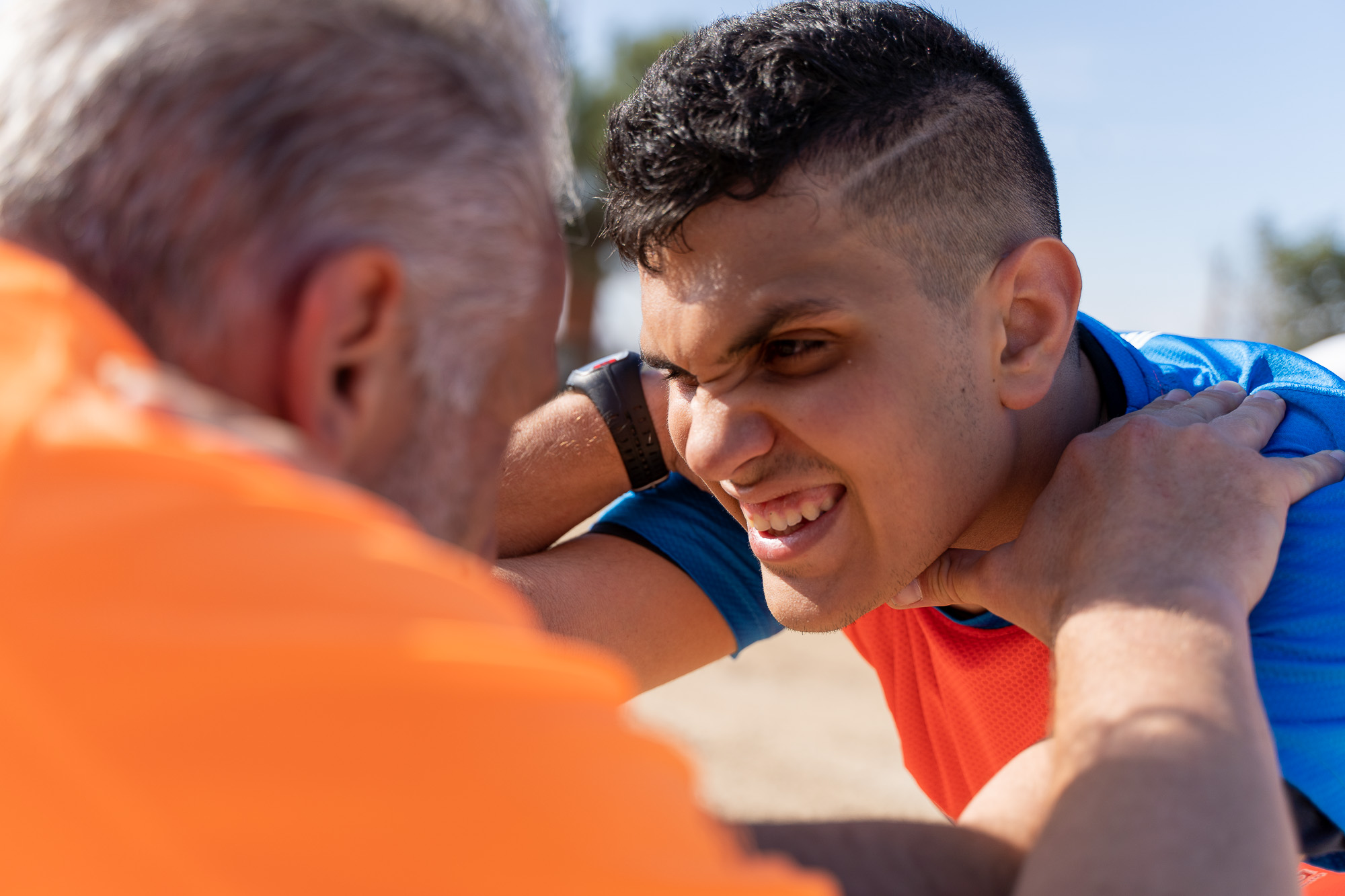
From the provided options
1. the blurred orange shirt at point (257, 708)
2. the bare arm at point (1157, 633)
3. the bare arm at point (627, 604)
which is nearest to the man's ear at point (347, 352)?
the blurred orange shirt at point (257, 708)

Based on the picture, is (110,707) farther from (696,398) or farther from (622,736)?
(696,398)

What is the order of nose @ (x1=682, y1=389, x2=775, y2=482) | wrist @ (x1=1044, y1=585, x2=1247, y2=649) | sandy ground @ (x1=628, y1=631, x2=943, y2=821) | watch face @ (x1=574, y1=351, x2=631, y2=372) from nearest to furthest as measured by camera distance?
wrist @ (x1=1044, y1=585, x2=1247, y2=649), nose @ (x1=682, y1=389, x2=775, y2=482), watch face @ (x1=574, y1=351, x2=631, y2=372), sandy ground @ (x1=628, y1=631, x2=943, y2=821)

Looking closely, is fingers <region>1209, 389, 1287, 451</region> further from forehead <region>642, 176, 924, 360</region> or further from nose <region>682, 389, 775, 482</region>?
nose <region>682, 389, 775, 482</region>

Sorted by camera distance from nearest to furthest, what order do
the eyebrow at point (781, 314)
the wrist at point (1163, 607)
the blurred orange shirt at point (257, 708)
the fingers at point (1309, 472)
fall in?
the blurred orange shirt at point (257, 708) → the wrist at point (1163, 607) → the fingers at point (1309, 472) → the eyebrow at point (781, 314)

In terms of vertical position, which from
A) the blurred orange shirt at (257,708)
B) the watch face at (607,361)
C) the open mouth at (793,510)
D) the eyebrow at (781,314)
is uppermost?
the blurred orange shirt at (257,708)

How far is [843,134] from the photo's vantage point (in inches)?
84.1

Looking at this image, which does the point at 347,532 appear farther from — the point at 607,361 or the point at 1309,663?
the point at 607,361

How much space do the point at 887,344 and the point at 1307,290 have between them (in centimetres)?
2419

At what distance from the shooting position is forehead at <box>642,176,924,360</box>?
206 cm

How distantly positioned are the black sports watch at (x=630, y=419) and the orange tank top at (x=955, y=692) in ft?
2.45

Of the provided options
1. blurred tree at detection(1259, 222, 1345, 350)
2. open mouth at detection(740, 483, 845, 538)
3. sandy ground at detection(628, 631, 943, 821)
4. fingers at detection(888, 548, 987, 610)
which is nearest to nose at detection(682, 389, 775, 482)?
open mouth at detection(740, 483, 845, 538)

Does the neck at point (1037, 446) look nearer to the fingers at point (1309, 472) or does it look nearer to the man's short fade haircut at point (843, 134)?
the man's short fade haircut at point (843, 134)

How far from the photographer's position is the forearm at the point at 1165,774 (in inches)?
46.9

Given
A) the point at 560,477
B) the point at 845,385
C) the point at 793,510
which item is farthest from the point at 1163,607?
the point at 560,477
